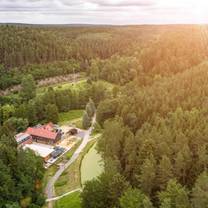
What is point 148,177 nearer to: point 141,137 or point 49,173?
point 141,137

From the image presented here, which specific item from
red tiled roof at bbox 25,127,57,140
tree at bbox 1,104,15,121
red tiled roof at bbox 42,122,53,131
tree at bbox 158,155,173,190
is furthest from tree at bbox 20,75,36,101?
tree at bbox 158,155,173,190

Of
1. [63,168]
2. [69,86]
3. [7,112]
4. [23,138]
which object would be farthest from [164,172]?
[69,86]

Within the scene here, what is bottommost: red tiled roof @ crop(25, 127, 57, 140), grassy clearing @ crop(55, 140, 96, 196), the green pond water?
grassy clearing @ crop(55, 140, 96, 196)

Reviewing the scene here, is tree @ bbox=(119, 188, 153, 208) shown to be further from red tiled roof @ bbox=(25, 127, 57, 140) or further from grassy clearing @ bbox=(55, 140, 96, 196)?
red tiled roof @ bbox=(25, 127, 57, 140)

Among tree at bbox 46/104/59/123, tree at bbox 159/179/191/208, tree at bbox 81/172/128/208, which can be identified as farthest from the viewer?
tree at bbox 46/104/59/123

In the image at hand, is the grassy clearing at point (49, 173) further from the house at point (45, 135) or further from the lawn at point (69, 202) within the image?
the house at point (45, 135)

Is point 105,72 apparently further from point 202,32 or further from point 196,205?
point 196,205

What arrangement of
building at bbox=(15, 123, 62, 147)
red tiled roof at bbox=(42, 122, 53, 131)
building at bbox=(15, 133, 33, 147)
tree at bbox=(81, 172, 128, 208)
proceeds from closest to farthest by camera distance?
tree at bbox=(81, 172, 128, 208), building at bbox=(15, 133, 33, 147), building at bbox=(15, 123, 62, 147), red tiled roof at bbox=(42, 122, 53, 131)
